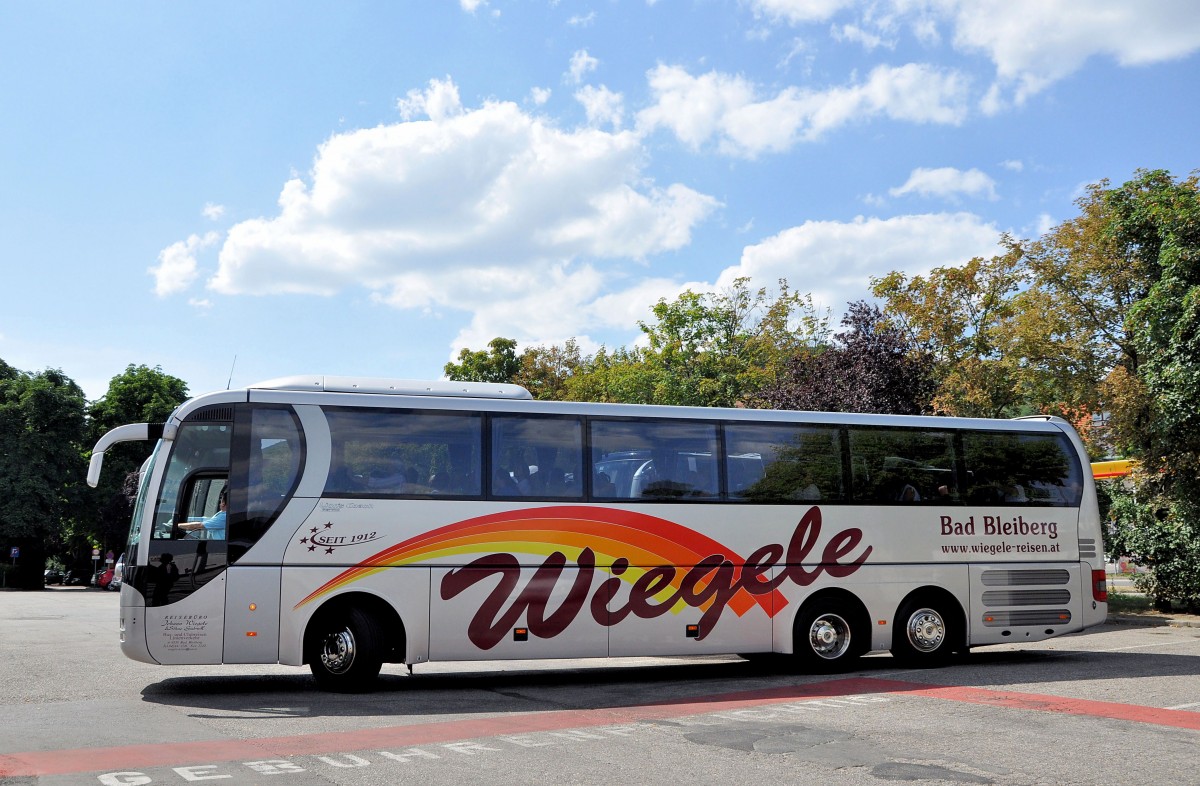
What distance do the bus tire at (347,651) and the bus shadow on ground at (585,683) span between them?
0.64 ft

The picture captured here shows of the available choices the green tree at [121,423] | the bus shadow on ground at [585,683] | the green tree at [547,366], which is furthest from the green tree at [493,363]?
the bus shadow on ground at [585,683]

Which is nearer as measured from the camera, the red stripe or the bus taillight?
the red stripe

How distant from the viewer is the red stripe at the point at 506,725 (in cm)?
780

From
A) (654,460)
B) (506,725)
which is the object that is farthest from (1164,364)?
(506,725)

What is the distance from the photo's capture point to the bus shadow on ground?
431 inches

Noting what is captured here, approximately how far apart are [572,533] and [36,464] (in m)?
48.8

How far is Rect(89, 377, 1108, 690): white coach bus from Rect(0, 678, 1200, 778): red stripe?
1538 mm

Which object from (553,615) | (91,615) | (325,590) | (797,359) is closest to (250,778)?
(325,590)

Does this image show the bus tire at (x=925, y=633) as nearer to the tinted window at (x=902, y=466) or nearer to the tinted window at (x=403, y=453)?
the tinted window at (x=902, y=466)

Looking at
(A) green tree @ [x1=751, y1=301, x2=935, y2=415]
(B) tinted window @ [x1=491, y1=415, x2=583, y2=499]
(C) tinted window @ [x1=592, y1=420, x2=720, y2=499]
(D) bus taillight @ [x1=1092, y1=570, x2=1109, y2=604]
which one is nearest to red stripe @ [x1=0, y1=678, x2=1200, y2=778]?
(C) tinted window @ [x1=592, y1=420, x2=720, y2=499]

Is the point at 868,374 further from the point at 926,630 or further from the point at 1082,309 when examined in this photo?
the point at 926,630

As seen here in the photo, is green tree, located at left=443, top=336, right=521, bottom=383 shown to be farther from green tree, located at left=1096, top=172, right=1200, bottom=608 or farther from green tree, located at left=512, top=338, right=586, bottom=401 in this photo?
green tree, located at left=1096, top=172, right=1200, bottom=608

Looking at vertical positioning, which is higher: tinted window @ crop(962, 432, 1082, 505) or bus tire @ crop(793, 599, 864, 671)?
tinted window @ crop(962, 432, 1082, 505)

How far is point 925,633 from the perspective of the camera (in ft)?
47.7
